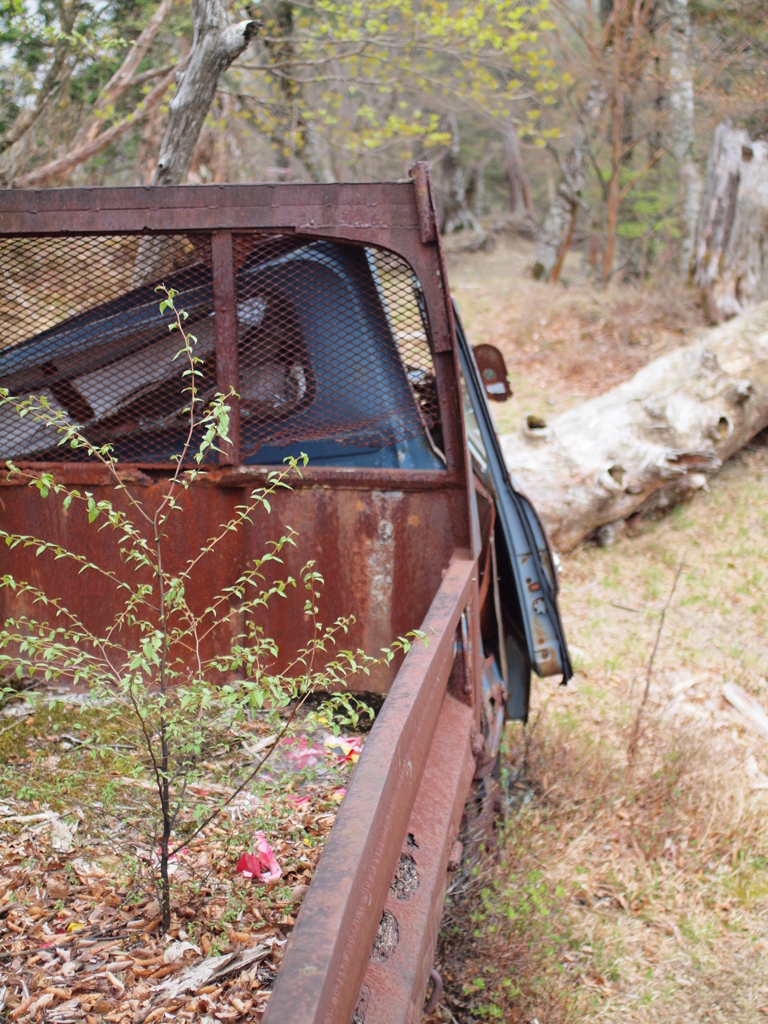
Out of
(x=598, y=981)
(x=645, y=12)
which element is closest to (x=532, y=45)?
(x=645, y=12)

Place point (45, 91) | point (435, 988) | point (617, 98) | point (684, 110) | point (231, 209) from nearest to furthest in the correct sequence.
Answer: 1. point (435, 988)
2. point (231, 209)
3. point (45, 91)
4. point (617, 98)
5. point (684, 110)

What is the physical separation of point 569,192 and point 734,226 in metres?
5.16

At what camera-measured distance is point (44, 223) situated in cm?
272

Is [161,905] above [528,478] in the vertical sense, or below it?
above

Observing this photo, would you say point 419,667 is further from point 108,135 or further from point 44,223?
point 108,135

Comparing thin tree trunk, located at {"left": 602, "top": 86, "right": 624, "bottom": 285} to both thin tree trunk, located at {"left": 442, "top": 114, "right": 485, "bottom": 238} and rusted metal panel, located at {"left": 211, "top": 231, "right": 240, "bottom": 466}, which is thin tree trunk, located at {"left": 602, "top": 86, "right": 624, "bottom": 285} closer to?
thin tree trunk, located at {"left": 442, "top": 114, "right": 485, "bottom": 238}

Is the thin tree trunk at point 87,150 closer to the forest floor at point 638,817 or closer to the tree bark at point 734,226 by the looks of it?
the forest floor at point 638,817

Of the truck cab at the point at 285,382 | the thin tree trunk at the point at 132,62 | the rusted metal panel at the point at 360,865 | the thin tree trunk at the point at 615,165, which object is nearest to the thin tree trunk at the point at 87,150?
the thin tree trunk at the point at 132,62

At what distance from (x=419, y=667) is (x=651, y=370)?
A: 6616 mm

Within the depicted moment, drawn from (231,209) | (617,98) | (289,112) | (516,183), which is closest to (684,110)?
(617,98)

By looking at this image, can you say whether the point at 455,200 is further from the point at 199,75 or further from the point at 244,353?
the point at 244,353

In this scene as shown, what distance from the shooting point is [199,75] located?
4.68 metres

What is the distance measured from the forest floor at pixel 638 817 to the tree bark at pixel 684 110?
27.8ft

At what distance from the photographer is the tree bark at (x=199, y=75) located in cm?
458
